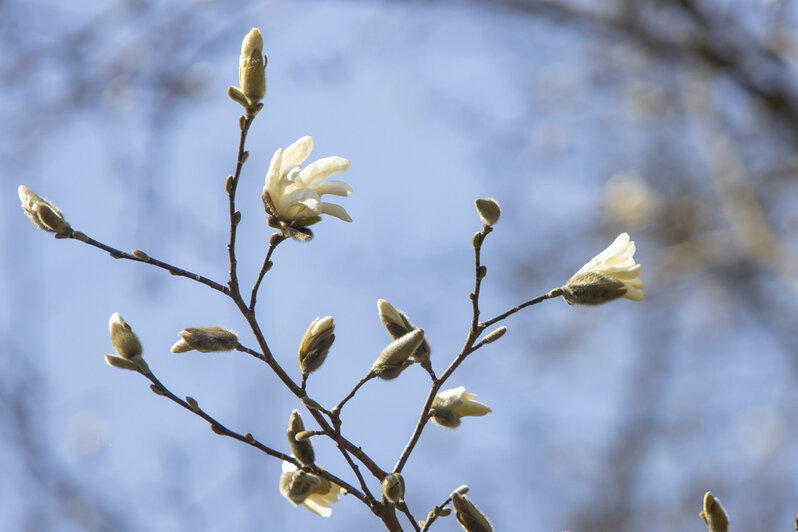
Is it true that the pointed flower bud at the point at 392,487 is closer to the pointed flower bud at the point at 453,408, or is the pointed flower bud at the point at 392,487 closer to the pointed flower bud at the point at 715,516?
the pointed flower bud at the point at 453,408

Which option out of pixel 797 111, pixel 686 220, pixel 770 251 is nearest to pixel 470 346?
pixel 770 251

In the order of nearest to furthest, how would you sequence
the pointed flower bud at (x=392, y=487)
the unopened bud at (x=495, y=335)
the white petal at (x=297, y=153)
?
the pointed flower bud at (x=392, y=487) < the unopened bud at (x=495, y=335) < the white petal at (x=297, y=153)

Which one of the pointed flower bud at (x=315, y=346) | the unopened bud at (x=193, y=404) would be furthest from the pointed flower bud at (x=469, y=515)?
the unopened bud at (x=193, y=404)

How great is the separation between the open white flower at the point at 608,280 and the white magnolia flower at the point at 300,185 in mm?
362

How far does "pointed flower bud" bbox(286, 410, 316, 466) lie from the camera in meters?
1.12

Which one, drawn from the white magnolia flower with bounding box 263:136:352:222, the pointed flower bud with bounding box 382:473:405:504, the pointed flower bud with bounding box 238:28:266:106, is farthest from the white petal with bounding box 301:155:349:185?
the pointed flower bud with bounding box 382:473:405:504

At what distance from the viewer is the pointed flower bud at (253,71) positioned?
117 cm

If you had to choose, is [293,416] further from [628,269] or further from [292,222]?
[628,269]

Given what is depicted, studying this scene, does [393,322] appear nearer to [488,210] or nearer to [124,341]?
[488,210]

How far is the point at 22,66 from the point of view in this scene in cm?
330

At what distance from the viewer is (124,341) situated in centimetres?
115

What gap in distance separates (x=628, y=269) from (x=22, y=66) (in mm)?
2921

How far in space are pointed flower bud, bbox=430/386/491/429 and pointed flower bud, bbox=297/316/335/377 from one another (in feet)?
0.60

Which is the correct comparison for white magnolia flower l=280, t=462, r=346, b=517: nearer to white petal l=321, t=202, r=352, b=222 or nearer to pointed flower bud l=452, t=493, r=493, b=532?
pointed flower bud l=452, t=493, r=493, b=532
